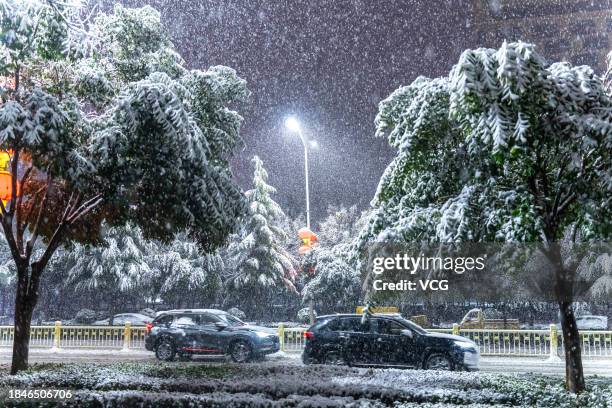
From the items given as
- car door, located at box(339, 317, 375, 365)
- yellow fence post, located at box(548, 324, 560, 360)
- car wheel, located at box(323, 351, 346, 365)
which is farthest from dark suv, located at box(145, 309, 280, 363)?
yellow fence post, located at box(548, 324, 560, 360)

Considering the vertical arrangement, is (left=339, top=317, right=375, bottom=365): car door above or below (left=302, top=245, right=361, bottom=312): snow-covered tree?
below

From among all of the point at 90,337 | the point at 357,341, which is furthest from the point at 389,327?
the point at 90,337

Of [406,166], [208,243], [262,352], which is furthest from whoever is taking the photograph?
[262,352]

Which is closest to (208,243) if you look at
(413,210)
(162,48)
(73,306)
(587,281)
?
(162,48)

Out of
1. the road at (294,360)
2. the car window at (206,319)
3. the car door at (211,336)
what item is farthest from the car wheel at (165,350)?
the car window at (206,319)

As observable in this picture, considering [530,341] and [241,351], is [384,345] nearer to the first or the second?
[241,351]

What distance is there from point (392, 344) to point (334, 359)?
1407 mm

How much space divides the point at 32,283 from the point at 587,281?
1027 centimetres

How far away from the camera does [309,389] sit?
26.8ft

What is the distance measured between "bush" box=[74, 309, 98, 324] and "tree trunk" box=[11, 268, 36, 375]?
19.7 meters

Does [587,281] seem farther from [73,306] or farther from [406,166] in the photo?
[73,306]

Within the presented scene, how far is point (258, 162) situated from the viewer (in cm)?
2711

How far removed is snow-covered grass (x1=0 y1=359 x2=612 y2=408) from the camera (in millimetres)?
7598

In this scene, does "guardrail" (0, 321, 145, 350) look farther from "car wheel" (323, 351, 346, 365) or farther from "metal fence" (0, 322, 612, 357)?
"car wheel" (323, 351, 346, 365)
